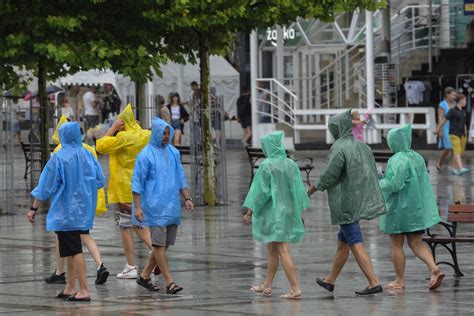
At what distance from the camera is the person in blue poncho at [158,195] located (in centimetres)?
1393

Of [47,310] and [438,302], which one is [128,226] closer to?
[47,310]

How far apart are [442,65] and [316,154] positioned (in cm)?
747

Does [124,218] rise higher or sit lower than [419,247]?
higher

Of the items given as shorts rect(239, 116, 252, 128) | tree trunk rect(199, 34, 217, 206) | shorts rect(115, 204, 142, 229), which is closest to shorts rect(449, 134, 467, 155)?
tree trunk rect(199, 34, 217, 206)

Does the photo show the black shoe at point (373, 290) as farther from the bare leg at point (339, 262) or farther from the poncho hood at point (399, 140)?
the poncho hood at point (399, 140)

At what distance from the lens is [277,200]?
44.8ft

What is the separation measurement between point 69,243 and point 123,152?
89.7 inches

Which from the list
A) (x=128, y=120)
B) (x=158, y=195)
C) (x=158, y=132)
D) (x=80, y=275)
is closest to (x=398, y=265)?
(x=158, y=195)

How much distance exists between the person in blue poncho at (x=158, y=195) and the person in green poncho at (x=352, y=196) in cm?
133

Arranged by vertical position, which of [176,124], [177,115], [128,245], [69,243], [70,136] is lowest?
[128,245]

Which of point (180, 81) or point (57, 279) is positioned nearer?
point (57, 279)

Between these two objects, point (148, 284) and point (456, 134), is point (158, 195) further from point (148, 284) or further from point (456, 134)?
point (456, 134)

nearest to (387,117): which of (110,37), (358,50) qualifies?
(358,50)

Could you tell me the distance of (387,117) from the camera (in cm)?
4078
